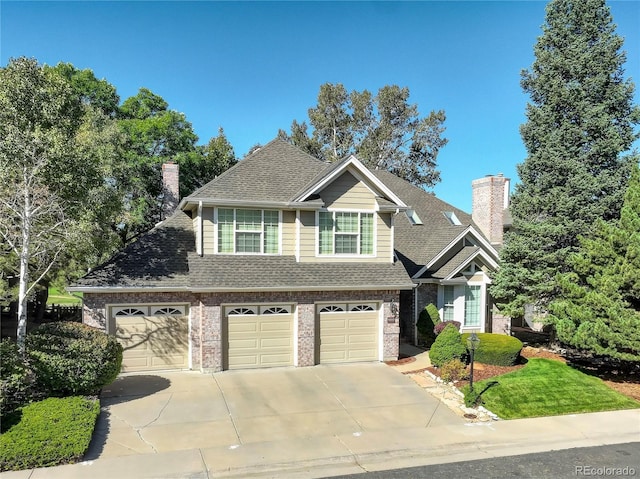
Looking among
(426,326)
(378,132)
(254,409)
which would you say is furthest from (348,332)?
(378,132)

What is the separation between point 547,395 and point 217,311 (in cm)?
993

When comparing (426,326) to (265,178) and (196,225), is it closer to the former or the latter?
(265,178)

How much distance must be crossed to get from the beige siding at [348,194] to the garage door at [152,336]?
620cm

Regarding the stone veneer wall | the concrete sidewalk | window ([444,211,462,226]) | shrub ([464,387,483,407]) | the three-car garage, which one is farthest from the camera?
window ([444,211,462,226])

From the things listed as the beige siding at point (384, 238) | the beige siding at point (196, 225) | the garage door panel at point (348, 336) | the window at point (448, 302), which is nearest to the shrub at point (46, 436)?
the beige siding at point (196, 225)

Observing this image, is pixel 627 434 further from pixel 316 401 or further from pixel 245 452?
pixel 245 452

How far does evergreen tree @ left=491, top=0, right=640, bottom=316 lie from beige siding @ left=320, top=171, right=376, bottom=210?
6.22 metres

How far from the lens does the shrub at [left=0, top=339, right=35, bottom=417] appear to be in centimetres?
924

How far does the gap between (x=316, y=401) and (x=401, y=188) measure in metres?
15.3

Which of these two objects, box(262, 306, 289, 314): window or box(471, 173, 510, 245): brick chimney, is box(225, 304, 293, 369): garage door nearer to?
box(262, 306, 289, 314): window

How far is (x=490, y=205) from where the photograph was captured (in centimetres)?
2150

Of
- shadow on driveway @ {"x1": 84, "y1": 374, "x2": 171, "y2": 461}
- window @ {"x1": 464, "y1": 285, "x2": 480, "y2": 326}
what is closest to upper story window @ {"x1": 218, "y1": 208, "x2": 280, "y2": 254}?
shadow on driveway @ {"x1": 84, "y1": 374, "x2": 171, "y2": 461}

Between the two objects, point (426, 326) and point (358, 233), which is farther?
point (426, 326)

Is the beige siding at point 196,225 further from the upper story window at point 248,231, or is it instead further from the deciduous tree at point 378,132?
the deciduous tree at point 378,132
